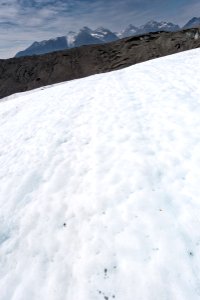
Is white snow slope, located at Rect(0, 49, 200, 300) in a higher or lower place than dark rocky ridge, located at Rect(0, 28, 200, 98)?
higher

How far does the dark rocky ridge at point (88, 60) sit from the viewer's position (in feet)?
189

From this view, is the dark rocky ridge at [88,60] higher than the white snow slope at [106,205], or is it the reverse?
Result: the white snow slope at [106,205]

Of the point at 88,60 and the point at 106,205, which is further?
the point at 88,60

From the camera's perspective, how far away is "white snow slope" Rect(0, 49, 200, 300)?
3711 mm

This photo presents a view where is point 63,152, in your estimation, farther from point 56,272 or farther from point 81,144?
point 56,272

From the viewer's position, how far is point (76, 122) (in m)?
8.52

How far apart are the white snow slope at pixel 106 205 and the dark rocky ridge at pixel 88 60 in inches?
2059

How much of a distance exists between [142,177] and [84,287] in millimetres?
2301

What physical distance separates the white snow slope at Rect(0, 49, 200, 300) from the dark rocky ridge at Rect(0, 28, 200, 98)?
52289mm

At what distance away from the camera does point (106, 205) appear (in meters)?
4.87

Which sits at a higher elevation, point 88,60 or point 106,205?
point 106,205

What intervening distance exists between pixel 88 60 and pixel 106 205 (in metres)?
65.4

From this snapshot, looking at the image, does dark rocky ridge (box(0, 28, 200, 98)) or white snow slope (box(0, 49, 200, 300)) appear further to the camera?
dark rocky ridge (box(0, 28, 200, 98))

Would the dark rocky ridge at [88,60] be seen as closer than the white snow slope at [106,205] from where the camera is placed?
No
